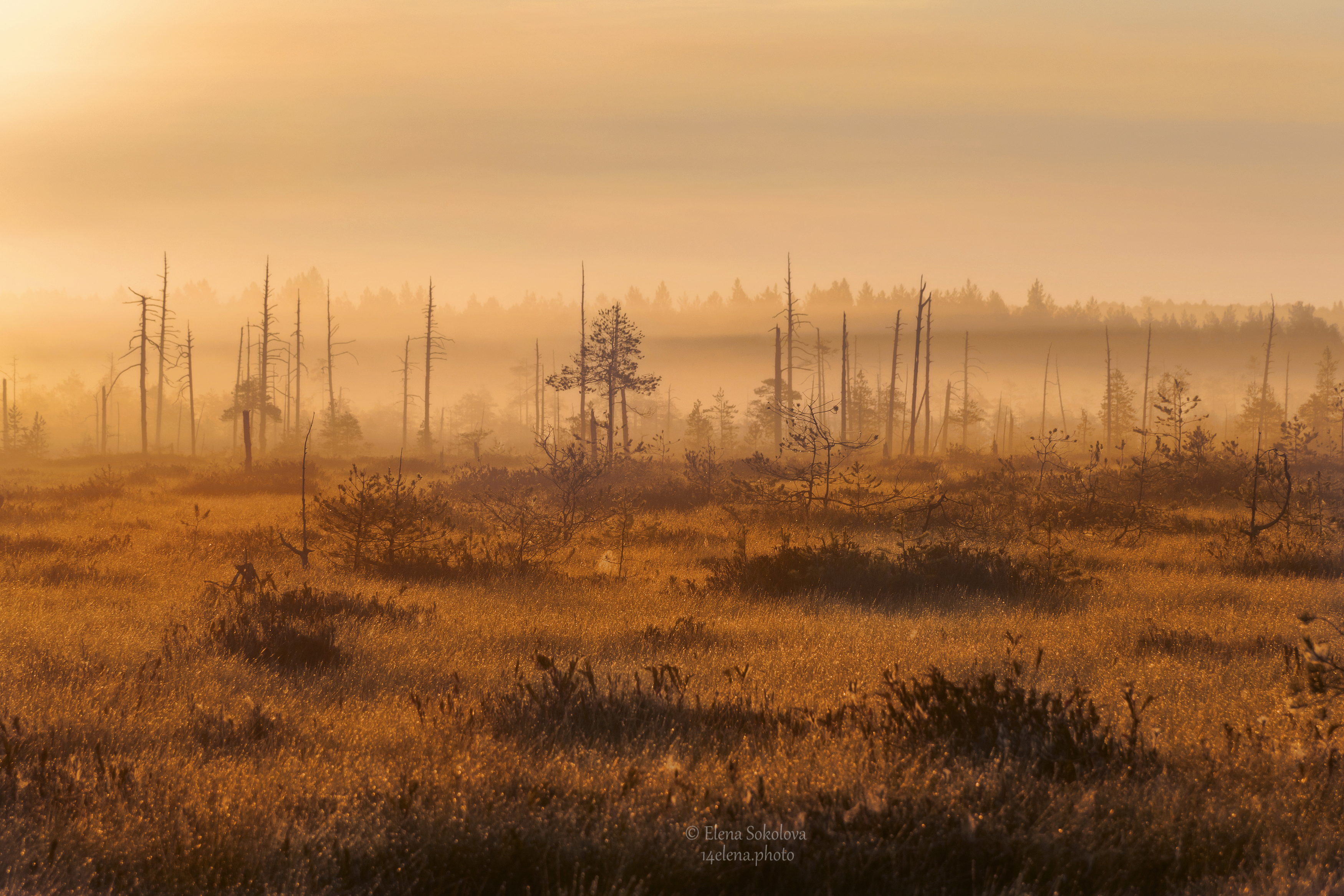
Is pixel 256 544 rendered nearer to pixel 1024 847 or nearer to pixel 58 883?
pixel 58 883

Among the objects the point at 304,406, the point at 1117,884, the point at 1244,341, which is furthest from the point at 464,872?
the point at 1244,341

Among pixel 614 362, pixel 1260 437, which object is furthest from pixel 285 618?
pixel 614 362

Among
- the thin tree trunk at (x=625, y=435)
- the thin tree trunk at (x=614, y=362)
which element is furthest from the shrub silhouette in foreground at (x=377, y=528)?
the thin tree trunk at (x=614, y=362)

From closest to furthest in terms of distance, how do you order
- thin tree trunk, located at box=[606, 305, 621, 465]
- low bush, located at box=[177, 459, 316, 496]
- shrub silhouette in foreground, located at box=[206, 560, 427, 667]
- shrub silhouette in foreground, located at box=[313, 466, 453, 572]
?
shrub silhouette in foreground, located at box=[206, 560, 427, 667] < shrub silhouette in foreground, located at box=[313, 466, 453, 572] < low bush, located at box=[177, 459, 316, 496] < thin tree trunk, located at box=[606, 305, 621, 465]

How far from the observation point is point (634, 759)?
398 centimetres

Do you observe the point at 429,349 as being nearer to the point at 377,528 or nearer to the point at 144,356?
the point at 144,356

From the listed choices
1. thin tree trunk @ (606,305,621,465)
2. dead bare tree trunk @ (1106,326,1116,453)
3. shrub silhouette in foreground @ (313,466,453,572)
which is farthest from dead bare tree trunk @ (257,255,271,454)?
dead bare tree trunk @ (1106,326,1116,453)

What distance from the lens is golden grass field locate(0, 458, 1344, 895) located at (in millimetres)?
2969

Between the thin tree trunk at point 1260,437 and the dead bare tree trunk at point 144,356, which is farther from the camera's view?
the dead bare tree trunk at point 144,356

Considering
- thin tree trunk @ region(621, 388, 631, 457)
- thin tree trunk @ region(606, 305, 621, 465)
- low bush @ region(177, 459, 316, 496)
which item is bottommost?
low bush @ region(177, 459, 316, 496)

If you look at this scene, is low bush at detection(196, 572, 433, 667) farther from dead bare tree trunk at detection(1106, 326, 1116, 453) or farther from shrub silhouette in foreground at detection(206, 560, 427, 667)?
dead bare tree trunk at detection(1106, 326, 1116, 453)

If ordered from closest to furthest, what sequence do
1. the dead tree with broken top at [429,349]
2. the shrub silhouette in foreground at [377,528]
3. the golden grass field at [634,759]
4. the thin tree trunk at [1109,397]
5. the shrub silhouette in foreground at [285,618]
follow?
the golden grass field at [634,759] < the shrub silhouette in foreground at [285,618] < the shrub silhouette in foreground at [377,528] < the dead tree with broken top at [429,349] < the thin tree trunk at [1109,397]

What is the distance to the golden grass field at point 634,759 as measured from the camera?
2.97 meters

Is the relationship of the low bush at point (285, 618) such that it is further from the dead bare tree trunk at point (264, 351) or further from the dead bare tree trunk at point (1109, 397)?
the dead bare tree trunk at point (1109, 397)
